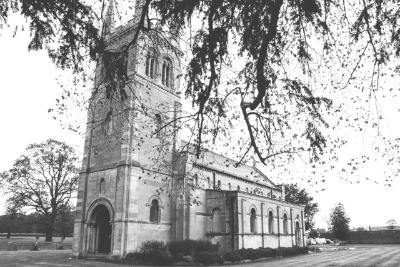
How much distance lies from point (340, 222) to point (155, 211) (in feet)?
224

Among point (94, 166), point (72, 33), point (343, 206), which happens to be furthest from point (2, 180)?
point (343, 206)

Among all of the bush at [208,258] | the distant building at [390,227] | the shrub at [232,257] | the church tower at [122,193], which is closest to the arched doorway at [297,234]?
the shrub at [232,257]

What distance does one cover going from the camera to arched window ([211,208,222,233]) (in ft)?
108

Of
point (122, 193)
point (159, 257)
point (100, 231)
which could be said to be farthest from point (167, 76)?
point (159, 257)

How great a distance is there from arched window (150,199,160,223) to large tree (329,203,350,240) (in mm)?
65108

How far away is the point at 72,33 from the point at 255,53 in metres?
4.47

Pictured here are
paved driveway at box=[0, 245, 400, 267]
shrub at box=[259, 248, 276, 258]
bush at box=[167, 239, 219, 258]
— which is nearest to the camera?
paved driveway at box=[0, 245, 400, 267]

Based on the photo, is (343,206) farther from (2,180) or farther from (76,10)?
(76,10)

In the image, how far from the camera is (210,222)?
109 feet

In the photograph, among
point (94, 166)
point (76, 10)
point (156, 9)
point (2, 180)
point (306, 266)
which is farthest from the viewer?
point (2, 180)

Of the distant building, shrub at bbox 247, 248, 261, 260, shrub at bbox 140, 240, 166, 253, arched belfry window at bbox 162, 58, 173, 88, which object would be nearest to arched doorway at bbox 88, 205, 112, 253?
shrub at bbox 140, 240, 166, 253

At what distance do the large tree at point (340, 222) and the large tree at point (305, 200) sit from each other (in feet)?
22.1

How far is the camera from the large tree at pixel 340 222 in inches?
3206

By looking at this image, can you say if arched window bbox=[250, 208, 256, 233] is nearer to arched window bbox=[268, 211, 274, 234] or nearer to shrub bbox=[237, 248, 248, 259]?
arched window bbox=[268, 211, 274, 234]
